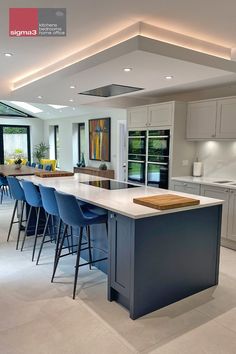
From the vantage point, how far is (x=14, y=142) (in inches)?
465

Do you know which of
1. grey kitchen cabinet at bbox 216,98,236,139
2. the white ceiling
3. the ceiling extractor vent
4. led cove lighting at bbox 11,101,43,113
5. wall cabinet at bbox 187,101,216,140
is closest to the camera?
the white ceiling

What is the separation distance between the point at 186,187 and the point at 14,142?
9.06m

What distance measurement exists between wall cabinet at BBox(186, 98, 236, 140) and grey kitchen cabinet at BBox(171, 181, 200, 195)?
2.64 feet

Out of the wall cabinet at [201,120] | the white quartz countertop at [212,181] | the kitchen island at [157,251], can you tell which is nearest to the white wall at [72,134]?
the wall cabinet at [201,120]

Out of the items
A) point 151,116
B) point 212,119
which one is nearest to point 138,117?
point 151,116

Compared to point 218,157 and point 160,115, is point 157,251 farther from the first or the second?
point 160,115

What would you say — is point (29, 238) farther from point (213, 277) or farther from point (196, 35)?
point (196, 35)

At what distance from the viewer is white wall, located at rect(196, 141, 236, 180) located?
15.4 feet

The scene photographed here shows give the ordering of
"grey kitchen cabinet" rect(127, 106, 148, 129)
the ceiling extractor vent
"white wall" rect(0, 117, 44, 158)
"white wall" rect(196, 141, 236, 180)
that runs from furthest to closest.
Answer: "white wall" rect(0, 117, 44, 158) → "grey kitchen cabinet" rect(127, 106, 148, 129) → "white wall" rect(196, 141, 236, 180) → the ceiling extractor vent

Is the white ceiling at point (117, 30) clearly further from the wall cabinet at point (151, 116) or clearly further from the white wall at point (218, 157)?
the white wall at point (218, 157)

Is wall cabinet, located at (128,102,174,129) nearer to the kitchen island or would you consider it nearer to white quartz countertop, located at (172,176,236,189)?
white quartz countertop, located at (172,176,236,189)

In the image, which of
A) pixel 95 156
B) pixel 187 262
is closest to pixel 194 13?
pixel 187 262

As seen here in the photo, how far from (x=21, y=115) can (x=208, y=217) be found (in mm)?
10513

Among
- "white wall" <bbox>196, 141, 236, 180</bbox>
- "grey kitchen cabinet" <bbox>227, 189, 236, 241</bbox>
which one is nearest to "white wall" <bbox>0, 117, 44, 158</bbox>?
"white wall" <bbox>196, 141, 236, 180</bbox>
